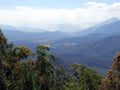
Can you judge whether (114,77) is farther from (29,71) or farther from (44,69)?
(29,71)

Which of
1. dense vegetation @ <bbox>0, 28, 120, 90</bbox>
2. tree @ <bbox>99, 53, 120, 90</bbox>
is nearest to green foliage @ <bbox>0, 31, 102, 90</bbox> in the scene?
dense vegetation @ <bbox>0, 28, 120, 90</bbox>

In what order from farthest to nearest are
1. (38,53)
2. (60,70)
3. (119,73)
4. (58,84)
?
1. (60,70)
2. (58,84)
3. (38,53)
4. (119,73)

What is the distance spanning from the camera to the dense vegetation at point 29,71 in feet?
156

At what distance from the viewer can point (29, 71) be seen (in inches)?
1893

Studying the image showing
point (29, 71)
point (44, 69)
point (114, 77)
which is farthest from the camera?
point (44, 69)

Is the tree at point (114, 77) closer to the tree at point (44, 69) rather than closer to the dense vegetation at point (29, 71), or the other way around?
the dense vegetation at point (29, 71)

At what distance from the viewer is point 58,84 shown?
57656 millimetres

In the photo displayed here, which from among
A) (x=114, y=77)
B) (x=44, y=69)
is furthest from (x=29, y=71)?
(x=114, y=77)

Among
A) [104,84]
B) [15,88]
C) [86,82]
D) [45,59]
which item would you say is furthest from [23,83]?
[104,84]

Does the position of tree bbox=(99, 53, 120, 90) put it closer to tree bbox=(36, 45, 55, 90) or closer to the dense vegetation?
the dense vegetation

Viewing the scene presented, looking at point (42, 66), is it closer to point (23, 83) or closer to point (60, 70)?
point (23, 83)

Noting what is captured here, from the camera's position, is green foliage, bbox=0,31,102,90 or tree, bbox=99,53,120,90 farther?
green foliage, bbox=0,31,102,90

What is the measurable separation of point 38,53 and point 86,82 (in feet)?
24.7

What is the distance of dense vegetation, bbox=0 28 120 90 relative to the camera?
156 ft
